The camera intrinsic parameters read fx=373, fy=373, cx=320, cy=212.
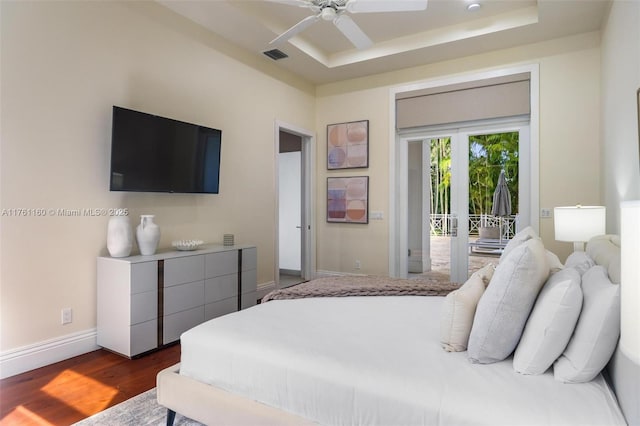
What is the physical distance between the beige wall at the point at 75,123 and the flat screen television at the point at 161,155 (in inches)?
7.6

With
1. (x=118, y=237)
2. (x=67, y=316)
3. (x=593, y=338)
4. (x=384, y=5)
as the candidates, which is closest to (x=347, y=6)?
(x=384, y=5)

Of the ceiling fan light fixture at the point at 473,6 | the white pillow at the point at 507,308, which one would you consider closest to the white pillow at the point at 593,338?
the white pillow at the point at 507,308

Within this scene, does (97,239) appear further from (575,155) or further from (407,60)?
(575,155)

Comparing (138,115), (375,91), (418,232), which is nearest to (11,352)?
(138,115)

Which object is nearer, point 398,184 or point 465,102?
point 465,102

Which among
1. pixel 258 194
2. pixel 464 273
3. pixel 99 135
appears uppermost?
pixel 99 135

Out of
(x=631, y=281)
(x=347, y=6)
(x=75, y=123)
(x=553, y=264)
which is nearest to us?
(x=631, y=281)

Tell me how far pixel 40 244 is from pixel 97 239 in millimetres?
403

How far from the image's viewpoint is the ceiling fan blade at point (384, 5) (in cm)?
269

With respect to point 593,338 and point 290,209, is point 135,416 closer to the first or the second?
point 593,338

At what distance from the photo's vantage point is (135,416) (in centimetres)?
204

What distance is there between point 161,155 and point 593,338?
327 cm

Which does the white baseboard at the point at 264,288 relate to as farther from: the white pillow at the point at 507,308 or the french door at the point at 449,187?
the white pillow at the point at 507,308

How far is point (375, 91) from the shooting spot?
17.5 ft
